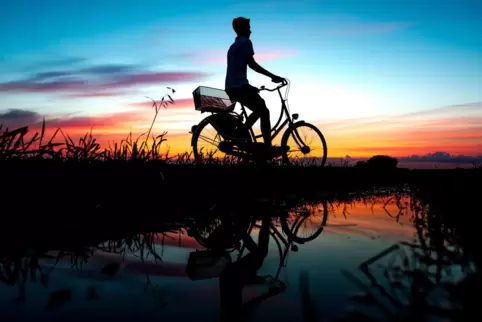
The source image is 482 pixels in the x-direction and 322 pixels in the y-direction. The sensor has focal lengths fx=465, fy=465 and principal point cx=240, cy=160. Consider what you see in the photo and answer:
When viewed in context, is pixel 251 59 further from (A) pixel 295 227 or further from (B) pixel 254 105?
(A) pixel 295 227

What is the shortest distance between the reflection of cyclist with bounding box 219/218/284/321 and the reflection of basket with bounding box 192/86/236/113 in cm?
622

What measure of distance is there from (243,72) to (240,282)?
7218 millimetres

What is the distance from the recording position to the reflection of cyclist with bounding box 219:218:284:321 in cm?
162

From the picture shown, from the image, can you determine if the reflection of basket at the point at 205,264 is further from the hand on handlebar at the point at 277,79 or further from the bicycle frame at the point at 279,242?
the hand on handlebar at the point at 277,79

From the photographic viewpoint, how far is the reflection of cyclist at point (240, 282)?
162 centimetres

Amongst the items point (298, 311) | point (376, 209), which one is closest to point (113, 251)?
point (298, 311)

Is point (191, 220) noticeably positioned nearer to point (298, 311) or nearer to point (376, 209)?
point (376, 209)

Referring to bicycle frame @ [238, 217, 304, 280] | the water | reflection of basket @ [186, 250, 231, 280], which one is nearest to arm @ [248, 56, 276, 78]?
bicycle frame @ [238, 217, 304, 280]

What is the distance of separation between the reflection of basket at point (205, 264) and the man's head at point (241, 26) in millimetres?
6721

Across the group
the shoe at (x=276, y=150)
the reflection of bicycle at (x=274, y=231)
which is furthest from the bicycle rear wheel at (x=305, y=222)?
the shoe at (x=276, y=150)

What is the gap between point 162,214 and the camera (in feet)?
14.1

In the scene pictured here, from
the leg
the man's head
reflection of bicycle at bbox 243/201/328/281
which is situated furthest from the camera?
the leg

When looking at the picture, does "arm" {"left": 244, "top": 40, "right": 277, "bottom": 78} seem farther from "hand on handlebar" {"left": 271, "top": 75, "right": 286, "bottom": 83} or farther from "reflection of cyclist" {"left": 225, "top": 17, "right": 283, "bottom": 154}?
"hand on handlebar" {"left": 271, "top": 75, "right": 286, "bottom": 83}

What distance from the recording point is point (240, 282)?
2.03 metres
